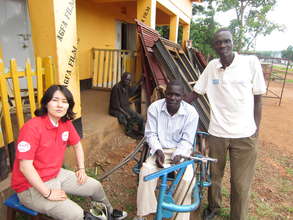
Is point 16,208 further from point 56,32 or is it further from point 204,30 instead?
→ point 204,30

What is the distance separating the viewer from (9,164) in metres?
2.34

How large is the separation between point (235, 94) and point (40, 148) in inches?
68.4

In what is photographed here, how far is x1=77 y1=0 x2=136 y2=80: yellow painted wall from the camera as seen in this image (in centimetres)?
624

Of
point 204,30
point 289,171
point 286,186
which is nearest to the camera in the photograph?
point 286,186

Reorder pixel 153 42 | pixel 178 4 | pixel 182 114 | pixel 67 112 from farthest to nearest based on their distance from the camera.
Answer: pixel 178 4 < pixel 153 42 < pixel 182 114 < pixel 67 112

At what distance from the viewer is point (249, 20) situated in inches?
744

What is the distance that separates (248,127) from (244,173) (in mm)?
468

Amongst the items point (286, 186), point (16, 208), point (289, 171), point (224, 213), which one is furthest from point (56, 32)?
point (289, 171)

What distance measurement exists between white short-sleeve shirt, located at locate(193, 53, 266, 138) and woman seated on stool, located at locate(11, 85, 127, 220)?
1380 mm

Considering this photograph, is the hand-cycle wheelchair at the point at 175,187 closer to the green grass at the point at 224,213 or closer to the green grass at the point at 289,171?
the green grass at the point at 224,213

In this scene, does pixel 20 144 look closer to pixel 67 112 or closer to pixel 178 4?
pixel 67 112

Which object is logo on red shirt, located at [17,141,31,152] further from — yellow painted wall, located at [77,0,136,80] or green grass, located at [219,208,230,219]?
yellow painted wall, located at [77,0,136,80]

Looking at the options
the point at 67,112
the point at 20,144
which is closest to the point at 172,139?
the point at 67,112

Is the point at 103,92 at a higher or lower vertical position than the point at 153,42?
lower
